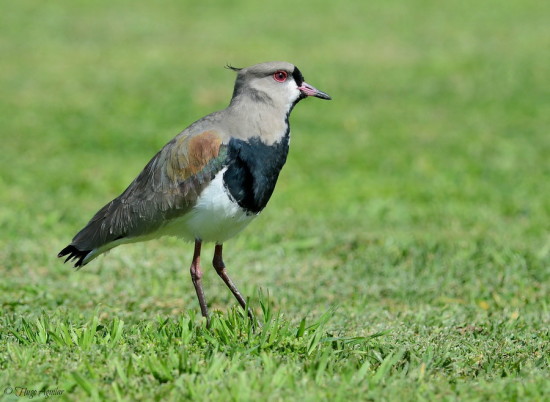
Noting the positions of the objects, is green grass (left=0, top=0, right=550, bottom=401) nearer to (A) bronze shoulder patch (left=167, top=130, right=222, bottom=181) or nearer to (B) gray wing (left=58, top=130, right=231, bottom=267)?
(B) gray wing (left=58, top=130, right=231, bottom=267)

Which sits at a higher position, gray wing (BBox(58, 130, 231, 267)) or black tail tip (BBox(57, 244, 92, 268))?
gray wing (BBox(58, 130, 231, 267))

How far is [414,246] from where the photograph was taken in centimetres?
789

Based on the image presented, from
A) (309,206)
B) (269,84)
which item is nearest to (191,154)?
(269,84)

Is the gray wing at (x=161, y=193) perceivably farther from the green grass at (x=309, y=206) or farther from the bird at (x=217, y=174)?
the green grass at (x=309, y=206)

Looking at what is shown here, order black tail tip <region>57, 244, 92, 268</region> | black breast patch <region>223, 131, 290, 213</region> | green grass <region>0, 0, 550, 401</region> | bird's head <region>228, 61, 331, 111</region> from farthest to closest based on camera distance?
black tail tip <region>57, 244, 92, 268</region> < bird's head <region>228, 61, 331, 111</region> < black breast patch <region>223, 131, 290, 213</region> < green grass <region>0, 0, 550, 401</region>

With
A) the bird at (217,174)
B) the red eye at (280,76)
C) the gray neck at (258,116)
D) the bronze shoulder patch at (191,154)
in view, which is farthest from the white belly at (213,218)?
the red eye at (280,76)

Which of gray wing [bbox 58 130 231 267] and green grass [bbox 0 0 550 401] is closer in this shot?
green grass [bbox 0 0 550 401]

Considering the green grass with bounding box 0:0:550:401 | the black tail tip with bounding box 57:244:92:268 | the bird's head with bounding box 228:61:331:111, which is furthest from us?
the black tail tip with bounding box 57:244:92:268

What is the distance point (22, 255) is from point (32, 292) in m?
1.09

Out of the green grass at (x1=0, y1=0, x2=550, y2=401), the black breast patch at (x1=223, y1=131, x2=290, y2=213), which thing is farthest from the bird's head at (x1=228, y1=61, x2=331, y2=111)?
the green grass at (x1=0, y1=0, x2=550, y2=401)

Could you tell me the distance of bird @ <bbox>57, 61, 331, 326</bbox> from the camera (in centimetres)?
509

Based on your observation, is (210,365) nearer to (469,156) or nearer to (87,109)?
(469,156)

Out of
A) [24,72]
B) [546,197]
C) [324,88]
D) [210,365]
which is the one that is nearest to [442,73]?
[324,88]

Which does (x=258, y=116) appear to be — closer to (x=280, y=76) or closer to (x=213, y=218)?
(x=280, y=76)
